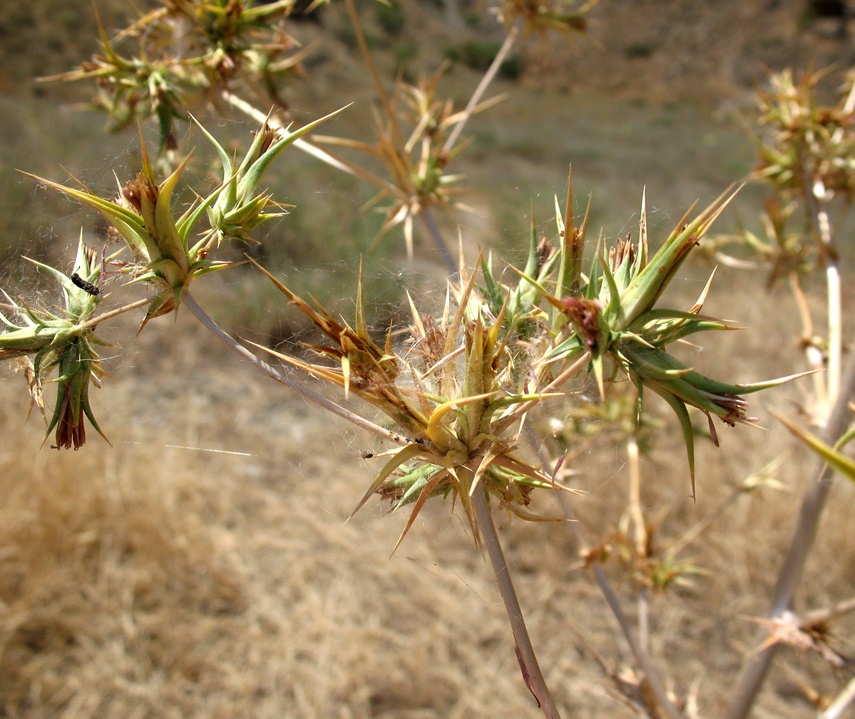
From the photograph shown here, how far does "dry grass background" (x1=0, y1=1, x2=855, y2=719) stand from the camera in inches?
133

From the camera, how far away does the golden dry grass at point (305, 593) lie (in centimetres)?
338

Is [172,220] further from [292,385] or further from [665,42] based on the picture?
[665,42]

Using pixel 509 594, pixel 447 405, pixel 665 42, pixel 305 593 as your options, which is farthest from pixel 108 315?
pixel 665 42

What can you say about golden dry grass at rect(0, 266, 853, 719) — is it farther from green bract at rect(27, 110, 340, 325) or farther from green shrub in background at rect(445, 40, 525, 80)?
green shrub in background at rect(445, 40, 525, 80)

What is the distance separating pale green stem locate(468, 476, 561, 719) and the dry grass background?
1.92 meters

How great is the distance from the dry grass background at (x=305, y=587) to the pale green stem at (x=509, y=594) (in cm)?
192

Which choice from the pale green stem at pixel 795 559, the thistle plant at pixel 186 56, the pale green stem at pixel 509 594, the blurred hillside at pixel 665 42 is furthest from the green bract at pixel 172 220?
the blurred hillside at pixel 665 42

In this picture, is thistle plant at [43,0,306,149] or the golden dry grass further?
the golden dry grass

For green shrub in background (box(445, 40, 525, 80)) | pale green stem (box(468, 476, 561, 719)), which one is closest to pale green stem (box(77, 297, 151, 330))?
pale green stem (box(468, 476, 561, 719))

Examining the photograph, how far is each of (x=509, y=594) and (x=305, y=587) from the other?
139 inches

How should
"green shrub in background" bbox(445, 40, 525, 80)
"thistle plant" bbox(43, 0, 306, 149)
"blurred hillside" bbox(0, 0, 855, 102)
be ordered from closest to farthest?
"thistle plant" bbox(43, 0, 306, 149)
"green shrub in background" bbox(445, 40, 525, 80)
"blurred hillside" bbox(0, 0, 855, 102)

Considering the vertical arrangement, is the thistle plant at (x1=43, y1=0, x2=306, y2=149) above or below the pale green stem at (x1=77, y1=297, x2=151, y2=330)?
above

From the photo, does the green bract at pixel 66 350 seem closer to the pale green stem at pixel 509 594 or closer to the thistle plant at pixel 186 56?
the pale green stem at pixel 509 594

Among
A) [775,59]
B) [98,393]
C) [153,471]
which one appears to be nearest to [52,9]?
[98,393]
